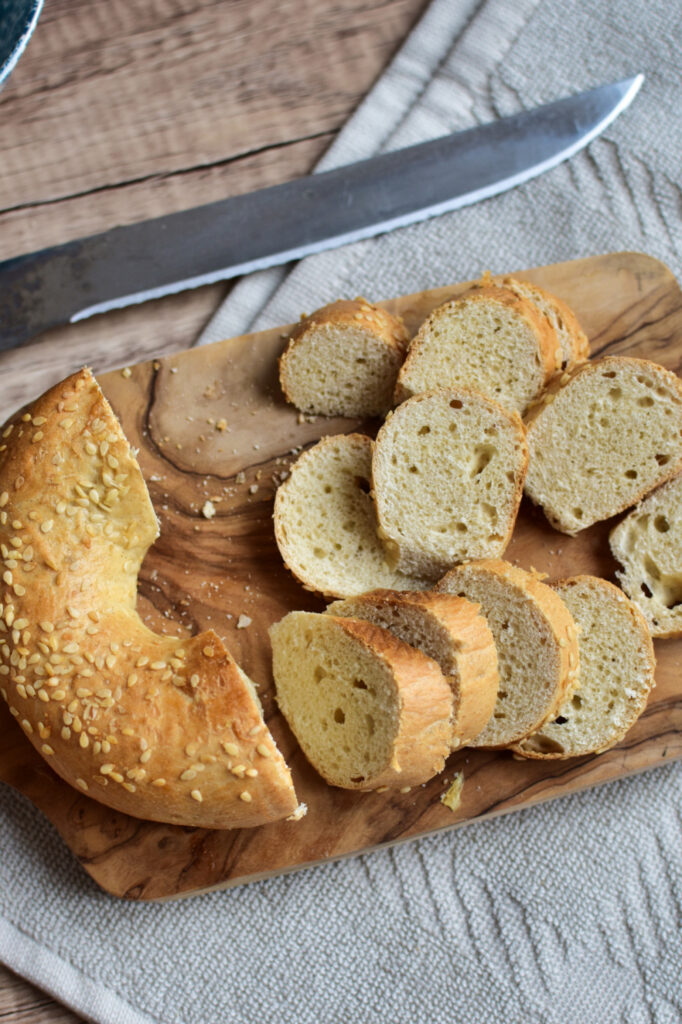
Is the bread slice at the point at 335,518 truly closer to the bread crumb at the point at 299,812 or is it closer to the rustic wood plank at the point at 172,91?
the bread crumb at the point at 299,812

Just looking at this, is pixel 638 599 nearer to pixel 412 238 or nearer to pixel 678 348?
pixel 678 348

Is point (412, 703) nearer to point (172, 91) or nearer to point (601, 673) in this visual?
point (601, 673)

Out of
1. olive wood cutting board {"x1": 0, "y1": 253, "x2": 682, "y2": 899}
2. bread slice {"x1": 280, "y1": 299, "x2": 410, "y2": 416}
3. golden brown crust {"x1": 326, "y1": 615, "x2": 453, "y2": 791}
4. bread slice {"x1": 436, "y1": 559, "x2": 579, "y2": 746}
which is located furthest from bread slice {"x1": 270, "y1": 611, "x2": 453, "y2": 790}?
bread slice {"x1": 280, "y1": 299, "x2": 410, "y2": 416}

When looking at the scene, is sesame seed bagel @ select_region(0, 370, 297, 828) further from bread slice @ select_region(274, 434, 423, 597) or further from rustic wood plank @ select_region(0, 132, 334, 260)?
rustic wood plank @ select_region(0, 132, 334, 260)

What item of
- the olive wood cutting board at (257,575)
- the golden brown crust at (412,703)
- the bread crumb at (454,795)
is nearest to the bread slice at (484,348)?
the olive wood cutting board at (257,575)

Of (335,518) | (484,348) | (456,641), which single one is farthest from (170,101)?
(456,641)

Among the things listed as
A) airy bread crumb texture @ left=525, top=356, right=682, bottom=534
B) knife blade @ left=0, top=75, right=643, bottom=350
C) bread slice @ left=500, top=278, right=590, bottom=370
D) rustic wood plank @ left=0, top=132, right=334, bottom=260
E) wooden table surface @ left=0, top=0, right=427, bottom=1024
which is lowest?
airy bread crumb texture @ left=525, top=356, right=682, bottom=534
